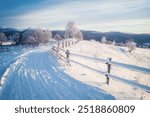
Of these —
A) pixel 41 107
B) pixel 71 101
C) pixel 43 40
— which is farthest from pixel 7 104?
pixel 43 40

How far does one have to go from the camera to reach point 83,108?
28.5ft

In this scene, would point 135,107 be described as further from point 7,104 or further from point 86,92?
point 7,104

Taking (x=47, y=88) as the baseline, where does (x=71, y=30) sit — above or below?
above

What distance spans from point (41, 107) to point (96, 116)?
1822 millimetres

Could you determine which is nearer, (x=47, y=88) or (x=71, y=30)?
(x=47, y=88)

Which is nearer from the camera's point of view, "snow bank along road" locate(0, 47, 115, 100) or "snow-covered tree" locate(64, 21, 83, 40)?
"snow bank along road" locate(0, 47, 115, 100)

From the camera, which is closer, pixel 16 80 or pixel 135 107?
pixel 135 107

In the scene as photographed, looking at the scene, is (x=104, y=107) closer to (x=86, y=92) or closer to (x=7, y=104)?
(x=86, y=92)

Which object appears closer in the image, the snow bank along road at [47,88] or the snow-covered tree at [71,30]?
the snow bank along road at [47,88]

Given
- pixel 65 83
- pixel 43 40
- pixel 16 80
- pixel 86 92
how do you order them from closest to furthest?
pixel 86 92 → pixel 65 83 → pixel 16 80 → pixel 43 40

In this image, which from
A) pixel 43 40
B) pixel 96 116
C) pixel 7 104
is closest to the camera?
pixel 96 116

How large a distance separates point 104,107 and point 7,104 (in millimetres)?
3300

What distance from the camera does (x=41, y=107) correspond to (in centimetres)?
871

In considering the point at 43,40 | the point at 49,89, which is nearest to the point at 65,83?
the point at 49,89
